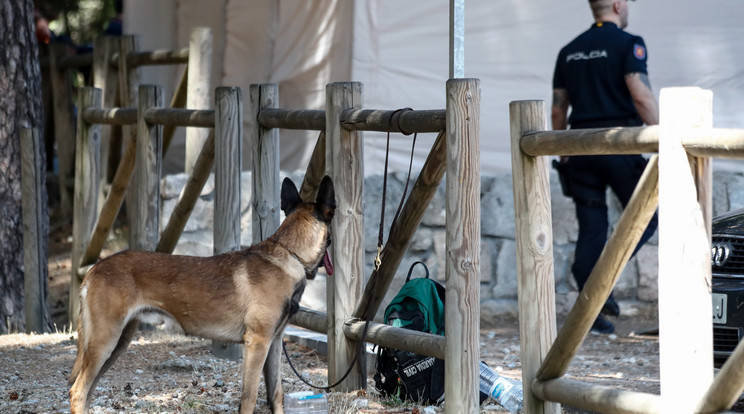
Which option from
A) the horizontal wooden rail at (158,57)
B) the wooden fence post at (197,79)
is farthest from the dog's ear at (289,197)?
the horizontal wooden rail at (158,57)

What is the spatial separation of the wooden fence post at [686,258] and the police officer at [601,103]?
3759 millimetres

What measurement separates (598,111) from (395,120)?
3146 mm

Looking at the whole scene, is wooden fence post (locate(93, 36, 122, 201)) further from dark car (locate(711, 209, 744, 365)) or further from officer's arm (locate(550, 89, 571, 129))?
dark car (locate(711, 209, 744, 365))

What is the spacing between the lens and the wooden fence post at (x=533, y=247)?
13.4ft

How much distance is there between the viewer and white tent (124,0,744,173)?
27.0 ft

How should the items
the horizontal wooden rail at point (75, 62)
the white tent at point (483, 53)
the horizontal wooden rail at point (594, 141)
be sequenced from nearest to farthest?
the horizontal wooden rail at point (594, 141) < the white tent at point (483, 53) < the horizontal wooden rail at point (75, 62)

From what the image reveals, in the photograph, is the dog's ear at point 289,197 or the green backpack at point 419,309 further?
the green backpack at point 419,309

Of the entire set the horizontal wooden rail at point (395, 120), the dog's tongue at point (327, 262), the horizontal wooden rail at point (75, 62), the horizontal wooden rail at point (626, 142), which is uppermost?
the horizontal wooden rail at point (75, 62)

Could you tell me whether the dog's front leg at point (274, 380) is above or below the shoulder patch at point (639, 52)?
below

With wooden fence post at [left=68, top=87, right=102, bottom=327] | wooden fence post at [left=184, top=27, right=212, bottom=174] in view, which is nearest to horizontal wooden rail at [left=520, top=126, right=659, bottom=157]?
wooden fence post at [left=184, top=27, right=212, bottom=174]

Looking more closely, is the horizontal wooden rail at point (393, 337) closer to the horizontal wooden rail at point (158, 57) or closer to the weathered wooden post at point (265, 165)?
the weathered wooden post at point (265, 165)

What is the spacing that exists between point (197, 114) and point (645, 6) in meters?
4.45

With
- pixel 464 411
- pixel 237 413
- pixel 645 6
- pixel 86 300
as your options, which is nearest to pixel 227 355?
pixel 237 413

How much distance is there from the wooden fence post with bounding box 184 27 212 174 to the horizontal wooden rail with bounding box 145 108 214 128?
946 mm
